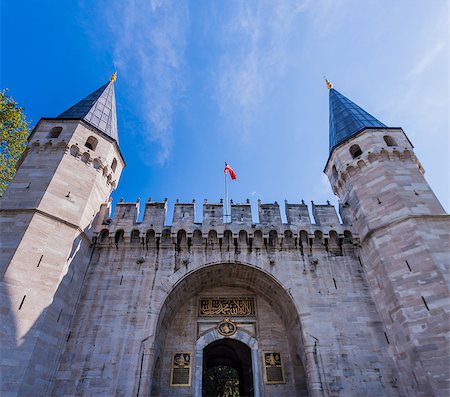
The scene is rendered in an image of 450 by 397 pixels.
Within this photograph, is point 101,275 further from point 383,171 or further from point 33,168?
point 383,171

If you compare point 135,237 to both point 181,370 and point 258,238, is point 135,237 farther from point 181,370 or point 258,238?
point 181,370

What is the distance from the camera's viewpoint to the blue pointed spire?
52.3 feet

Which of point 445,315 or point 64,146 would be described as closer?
point 445,315

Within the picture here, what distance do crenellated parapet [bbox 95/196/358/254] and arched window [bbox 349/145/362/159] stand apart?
3.91 meters

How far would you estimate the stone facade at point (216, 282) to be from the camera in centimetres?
966

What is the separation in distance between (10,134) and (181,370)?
593 inches

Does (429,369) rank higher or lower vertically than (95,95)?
lower

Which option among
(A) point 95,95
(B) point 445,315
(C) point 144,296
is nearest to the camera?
(B) point 445,315

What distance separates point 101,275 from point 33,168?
17.9ft

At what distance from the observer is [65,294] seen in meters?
10.7

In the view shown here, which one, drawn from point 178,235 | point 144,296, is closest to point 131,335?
point 144,296

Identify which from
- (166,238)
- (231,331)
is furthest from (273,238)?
(166,238)

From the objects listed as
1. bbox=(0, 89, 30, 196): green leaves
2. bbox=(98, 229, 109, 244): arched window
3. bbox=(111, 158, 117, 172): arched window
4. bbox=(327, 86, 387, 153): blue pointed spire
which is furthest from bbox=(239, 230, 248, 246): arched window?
bbox=(0, 89, 30, 196): green leaves

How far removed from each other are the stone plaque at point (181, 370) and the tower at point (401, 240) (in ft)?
25.4
